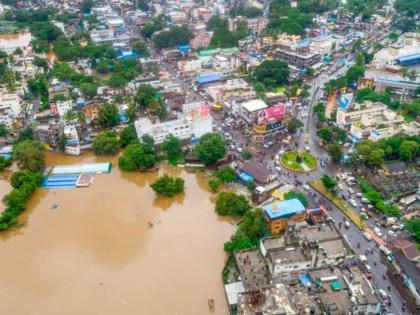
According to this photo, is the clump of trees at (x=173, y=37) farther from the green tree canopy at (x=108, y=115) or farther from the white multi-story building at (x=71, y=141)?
the white multi-story building at (x=71, y=141)

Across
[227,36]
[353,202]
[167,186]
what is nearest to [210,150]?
[167,186]

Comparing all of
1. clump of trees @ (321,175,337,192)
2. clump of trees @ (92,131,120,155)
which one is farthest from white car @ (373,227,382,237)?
clump of trees @ (92,131,120,155)

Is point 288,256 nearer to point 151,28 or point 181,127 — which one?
point 181,127

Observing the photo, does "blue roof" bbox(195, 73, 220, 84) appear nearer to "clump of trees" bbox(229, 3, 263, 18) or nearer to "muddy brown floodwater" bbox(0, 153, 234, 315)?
"muddy brown floodwater" bbox(0, 153, 234, 315)

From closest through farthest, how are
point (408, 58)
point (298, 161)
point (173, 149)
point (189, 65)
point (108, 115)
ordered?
point (298, 161) → point (173, 149) → point (108, 115) → point (408, 58) → point (189, 65)

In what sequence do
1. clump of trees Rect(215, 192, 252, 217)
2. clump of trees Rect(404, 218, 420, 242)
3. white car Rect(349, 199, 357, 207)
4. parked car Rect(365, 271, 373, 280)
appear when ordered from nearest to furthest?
parked car Rect(365, 271, 373, 280)
clump of trees Rect(404, 218, 420, 242)
clump of trees Rect(215, 192, 252, 217)
white car Rect(349, 199, 357, 207)

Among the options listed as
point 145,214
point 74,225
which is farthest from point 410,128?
point 74,225

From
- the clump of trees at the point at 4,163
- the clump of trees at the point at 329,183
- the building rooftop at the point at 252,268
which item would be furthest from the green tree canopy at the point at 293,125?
the clump of trees at the point at 4,163
